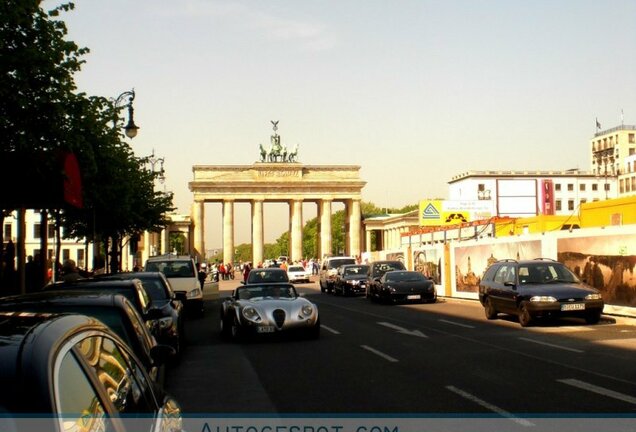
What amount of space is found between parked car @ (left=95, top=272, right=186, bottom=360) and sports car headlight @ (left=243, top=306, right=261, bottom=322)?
1.46 meters

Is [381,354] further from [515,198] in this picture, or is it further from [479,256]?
[515,198]


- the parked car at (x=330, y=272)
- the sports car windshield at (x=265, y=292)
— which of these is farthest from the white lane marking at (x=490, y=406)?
the parked car at (x=330, y=272)

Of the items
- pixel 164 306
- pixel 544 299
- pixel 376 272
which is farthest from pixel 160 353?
pixel 376 272

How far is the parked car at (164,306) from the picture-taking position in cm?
1302

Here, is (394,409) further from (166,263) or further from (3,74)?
(166,263)

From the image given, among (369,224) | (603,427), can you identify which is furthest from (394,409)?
(369,224)

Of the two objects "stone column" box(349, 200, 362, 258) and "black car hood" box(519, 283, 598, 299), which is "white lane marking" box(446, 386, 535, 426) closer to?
"black car hood" box(519, 283, 598, 299)

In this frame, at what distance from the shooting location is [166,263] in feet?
92.0

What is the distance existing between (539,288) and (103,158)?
39.9ft

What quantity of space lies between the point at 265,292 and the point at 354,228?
98.5 m

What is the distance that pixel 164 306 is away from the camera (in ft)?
46.5

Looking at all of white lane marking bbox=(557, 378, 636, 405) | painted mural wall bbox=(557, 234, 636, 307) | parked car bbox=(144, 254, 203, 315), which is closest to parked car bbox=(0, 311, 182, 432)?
white lane marking bbox=(557, 378, 636, 405)

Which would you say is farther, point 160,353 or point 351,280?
point 351,280

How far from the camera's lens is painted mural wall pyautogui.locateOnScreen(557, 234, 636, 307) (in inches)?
828
